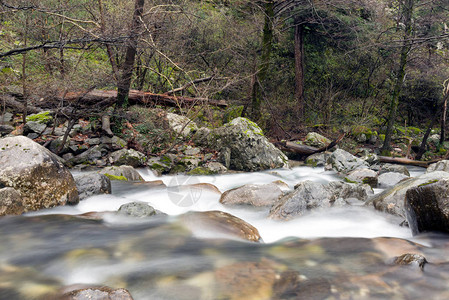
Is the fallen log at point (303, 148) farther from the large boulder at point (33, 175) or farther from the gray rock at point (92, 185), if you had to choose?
the large boulder at point (33, 175)

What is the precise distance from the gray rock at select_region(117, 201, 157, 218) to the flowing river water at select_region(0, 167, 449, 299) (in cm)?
11

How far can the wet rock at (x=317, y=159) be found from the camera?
11.1m

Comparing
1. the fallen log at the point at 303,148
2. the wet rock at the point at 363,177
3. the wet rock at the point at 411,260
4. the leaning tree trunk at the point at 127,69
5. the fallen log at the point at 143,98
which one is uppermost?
the leaning tree trunk at the point at 127,69

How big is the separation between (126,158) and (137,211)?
398 centimetres

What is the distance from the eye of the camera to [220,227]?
428 centimetres

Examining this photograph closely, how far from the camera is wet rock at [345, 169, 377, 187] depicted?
8023 mm

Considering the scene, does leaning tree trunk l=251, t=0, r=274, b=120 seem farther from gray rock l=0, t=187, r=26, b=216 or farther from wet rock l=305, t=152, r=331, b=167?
gray rock l=0, t=187, r=26, b=216

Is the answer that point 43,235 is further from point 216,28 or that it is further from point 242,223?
point 216,28

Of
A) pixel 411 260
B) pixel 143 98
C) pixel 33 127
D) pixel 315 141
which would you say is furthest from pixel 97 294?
pixel 315 141

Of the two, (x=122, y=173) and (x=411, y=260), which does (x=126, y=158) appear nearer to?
(x=122, y=173)

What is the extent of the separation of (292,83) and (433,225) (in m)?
13.8

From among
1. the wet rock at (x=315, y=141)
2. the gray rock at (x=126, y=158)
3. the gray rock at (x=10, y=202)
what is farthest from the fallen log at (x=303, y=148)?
the gray rock at (x=10, y=202)

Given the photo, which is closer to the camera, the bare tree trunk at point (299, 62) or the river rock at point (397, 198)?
the river rock at point (397, 198)

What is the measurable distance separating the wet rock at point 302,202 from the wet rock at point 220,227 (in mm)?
785
